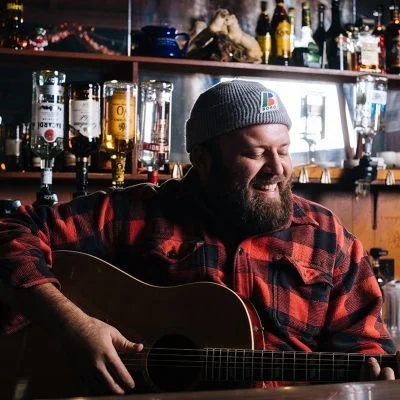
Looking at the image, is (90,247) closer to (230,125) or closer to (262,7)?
(230,125)

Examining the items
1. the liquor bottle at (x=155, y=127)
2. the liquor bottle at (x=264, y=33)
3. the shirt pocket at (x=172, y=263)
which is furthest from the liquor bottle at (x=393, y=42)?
the shirt pocket at (x=172, y=263)

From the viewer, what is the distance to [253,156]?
6.42 feet

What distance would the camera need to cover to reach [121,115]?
243 cm

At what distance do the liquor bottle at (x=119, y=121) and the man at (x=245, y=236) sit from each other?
40 centimetres

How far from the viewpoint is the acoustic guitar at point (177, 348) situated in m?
1.66

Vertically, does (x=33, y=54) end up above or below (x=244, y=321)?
above

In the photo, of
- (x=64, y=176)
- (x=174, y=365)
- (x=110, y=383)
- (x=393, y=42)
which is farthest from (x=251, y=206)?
(x=393, y=42)

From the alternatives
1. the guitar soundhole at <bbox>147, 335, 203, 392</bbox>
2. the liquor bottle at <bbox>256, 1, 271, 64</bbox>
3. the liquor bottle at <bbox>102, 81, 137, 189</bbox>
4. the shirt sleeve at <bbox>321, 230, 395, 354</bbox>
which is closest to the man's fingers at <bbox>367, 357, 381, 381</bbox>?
the shirt sleeve at <bbox>321, 230, 395, 354</bbox>

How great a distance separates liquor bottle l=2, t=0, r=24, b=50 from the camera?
3047 mm

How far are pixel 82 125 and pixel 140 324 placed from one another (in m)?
0.85

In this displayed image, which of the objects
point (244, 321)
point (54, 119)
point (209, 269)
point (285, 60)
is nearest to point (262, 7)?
point (285, 60)

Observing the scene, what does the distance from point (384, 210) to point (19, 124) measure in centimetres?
162

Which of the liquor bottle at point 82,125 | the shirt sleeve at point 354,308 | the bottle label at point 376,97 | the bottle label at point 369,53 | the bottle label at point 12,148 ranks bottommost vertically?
the shirt sleeve at point 354,308

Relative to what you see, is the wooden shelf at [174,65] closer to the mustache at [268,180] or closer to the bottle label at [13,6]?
the bottle label at [13,6]
